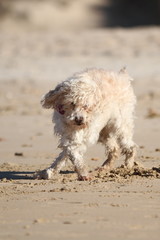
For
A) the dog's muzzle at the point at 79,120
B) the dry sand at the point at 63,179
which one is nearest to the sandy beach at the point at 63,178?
the dry sand at the point at 63,179

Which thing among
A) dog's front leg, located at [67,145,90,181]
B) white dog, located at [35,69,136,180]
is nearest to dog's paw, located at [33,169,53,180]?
white dog, located at [35,69,136,180]

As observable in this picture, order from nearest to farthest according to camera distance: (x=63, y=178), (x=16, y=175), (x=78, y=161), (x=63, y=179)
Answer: (x=78, y=161) → (x=63, y=179) → (x=63, y=178) → (x=16, y=175)

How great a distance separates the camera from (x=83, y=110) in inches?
345

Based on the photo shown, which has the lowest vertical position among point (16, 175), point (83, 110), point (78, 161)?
point (16, 175)

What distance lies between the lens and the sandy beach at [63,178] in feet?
22.0

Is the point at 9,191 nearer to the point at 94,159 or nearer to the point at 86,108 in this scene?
the point at 86,108

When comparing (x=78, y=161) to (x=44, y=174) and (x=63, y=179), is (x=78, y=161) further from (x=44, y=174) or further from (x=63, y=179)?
(x=44, y=174)

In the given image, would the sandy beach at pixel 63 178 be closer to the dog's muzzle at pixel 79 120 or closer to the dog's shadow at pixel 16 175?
the dog's shadow at pixel 16 175

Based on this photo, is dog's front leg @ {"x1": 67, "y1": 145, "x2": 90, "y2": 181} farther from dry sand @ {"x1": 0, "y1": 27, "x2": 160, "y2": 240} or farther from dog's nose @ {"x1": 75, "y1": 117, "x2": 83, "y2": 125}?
dog's nose @ {"x1": 75, "y1": 117, "x2": 83, "y2": 125}

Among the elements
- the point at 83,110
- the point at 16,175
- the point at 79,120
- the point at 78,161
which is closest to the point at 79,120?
the point at 79,120

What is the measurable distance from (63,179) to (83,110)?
2.68 ft

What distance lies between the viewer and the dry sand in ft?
22.0

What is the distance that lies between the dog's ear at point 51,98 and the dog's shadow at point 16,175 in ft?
2.73

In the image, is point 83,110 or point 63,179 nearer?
point 83,110
